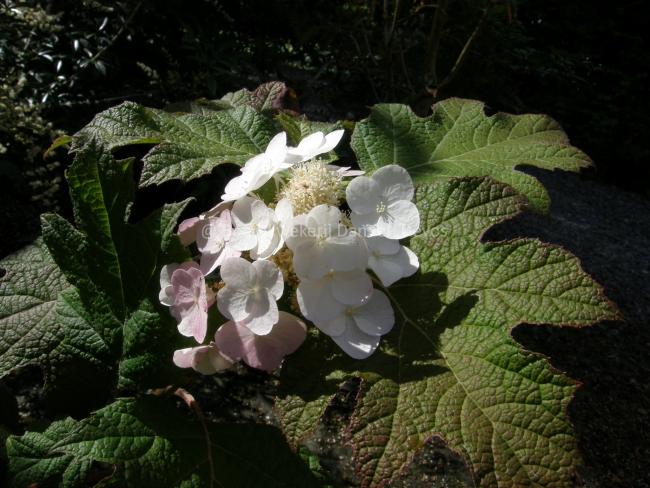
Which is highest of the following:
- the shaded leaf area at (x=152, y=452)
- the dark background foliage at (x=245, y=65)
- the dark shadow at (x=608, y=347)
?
the shaded leaf area at (x=152, y=452)

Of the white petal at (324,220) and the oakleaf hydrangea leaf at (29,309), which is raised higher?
the white petal at (324,220)

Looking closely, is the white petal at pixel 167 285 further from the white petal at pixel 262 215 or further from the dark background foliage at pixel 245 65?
the dark background foliage at pixel 245 65

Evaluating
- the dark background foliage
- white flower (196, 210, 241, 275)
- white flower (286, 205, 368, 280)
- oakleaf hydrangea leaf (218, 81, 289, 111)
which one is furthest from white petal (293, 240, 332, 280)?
the dark background foliage

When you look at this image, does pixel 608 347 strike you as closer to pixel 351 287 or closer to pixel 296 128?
pixel 296 128

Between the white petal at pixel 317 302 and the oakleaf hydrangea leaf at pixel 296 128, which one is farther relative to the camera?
the oakleaf hydrangea leaf at pixel 296 128

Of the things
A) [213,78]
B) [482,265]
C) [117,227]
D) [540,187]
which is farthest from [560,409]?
[213,78]

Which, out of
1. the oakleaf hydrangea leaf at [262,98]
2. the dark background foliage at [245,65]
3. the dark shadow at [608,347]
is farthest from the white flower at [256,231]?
the dark background foliage at [245,65]
